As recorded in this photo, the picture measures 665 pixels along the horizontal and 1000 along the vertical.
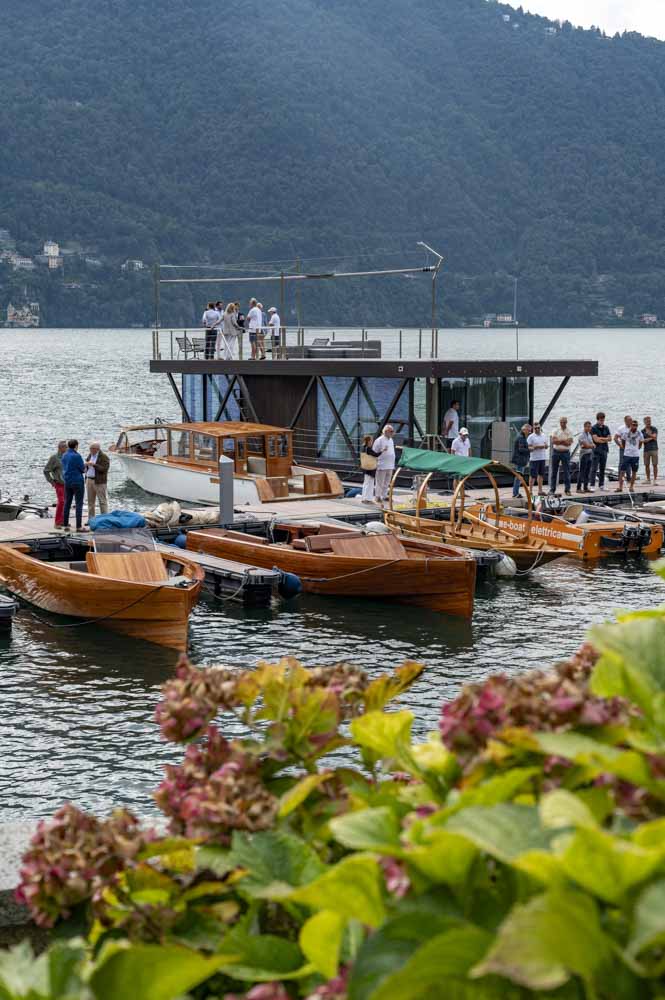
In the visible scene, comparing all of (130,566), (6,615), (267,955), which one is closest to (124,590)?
(130,566)

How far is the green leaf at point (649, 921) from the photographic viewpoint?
170cm

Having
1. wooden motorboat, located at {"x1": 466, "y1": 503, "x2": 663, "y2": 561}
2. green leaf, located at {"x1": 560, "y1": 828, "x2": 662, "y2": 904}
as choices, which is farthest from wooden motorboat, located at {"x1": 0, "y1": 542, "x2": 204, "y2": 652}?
green leaf, located at {"x1": 560, "y1": 828, "x2": 662, "y2": 904}

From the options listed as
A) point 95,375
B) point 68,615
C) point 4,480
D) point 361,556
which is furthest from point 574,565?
point 95,375

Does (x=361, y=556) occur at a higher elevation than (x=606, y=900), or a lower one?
lower

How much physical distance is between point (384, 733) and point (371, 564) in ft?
64.2

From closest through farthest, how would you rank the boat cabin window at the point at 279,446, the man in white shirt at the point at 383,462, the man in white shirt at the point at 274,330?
the man in white shirt at the point at 383,462, the boat cabin window at the point at 279,446, the man in white shirt at the point at 274,330

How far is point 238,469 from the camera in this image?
33188 mm

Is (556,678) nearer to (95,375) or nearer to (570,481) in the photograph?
(570,481)

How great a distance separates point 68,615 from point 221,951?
18.8 metres

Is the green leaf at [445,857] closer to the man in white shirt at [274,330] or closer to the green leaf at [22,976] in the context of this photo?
the green leaf at [22,976]

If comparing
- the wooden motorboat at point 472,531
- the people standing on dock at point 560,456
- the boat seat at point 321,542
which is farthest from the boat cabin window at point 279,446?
Answer: the boat seat at point 321,542

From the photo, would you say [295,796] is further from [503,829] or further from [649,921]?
[649,921]

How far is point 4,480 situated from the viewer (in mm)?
48688

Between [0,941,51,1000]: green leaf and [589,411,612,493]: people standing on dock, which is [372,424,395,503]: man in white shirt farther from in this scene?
[0,941,51,1000]: green leaf
